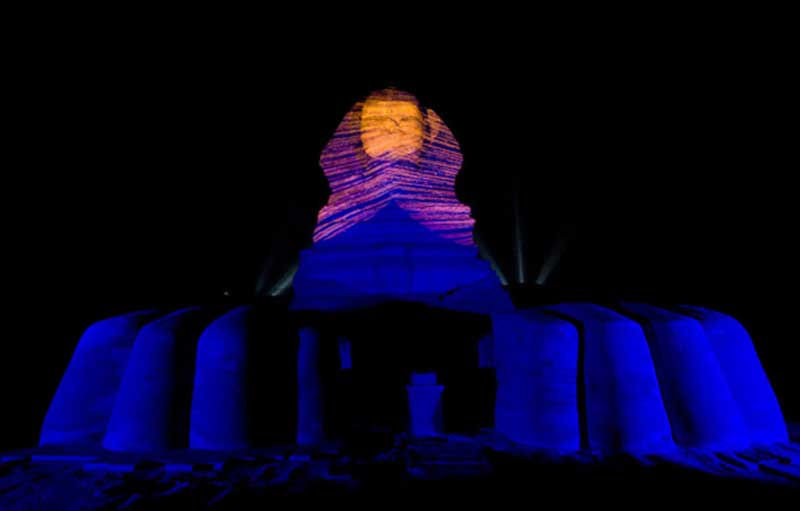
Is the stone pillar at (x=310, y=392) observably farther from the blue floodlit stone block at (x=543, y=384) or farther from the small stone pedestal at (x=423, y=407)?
the blue floodlit stone block at (x=543, y=384)

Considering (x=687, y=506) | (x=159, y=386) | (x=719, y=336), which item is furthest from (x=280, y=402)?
(x=719, y=336)

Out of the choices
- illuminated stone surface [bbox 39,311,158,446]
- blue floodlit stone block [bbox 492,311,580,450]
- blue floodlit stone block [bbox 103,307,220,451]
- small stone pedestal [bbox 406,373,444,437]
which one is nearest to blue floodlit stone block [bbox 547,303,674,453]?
blue floodlit stone block [bbox 492,311,580,450]

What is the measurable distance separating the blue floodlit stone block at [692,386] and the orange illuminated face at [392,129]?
9.85 feet

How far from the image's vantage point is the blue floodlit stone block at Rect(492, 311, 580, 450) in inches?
147

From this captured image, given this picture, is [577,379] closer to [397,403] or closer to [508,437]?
[508,437]

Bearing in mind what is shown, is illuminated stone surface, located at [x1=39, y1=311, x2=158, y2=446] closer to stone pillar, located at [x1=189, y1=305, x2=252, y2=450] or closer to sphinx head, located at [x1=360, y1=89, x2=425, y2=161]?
stone pillar, located at [x1=189, y1=305, x2=252, y2=450]

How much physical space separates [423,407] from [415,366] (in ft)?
1.38

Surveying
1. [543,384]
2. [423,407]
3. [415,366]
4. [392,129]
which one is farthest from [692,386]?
[392,129]

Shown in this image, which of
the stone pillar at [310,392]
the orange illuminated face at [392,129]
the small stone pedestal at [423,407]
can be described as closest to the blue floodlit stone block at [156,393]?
the stone pillar at [310,392]

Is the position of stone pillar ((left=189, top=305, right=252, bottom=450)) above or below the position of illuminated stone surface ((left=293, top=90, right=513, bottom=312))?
below

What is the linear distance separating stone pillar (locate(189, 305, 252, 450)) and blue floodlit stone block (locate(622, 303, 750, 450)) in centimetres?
340

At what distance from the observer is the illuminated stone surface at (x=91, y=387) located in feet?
13.3

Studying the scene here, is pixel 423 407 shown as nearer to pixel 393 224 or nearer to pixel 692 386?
pixel 393 224

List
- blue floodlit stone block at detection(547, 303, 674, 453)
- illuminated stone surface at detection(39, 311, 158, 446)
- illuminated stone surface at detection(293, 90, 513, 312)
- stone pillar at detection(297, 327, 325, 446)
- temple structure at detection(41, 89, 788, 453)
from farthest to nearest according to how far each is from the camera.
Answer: illuminated stone surface at detection(293, 90, 513, 312), illuminated stone surface at detection(39, 311, 158, 446), stone pillar at detection(297, 327, 325, 446), temple structure at detection(41, 89, 788, 453), blue floodlit stone block at detection(547, 303, 674, 453)
